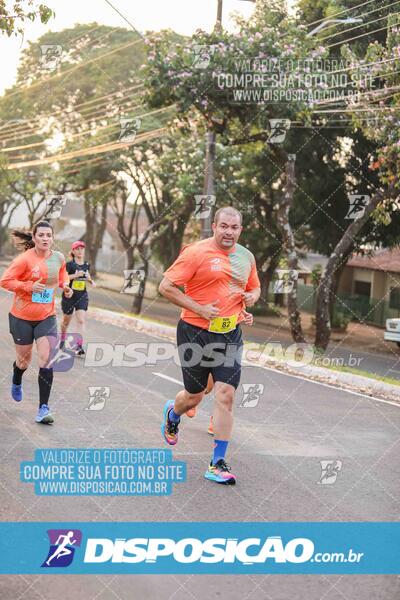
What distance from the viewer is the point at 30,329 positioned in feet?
29.7


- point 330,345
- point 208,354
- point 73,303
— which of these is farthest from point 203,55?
point 330,345

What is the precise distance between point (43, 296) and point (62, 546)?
369 centimetres

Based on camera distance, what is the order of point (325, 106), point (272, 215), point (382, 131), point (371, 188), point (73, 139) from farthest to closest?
point (73, 139), point (272, 215), point (371, 188), point (325, 106), point (382, 131)

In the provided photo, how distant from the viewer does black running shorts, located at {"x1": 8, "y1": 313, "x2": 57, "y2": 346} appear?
A: 904 cm

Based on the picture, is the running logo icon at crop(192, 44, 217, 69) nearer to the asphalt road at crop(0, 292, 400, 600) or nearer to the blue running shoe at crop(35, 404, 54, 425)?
the asphalt road at crop(0, 292, 400, 600)

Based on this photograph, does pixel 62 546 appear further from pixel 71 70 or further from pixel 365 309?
pixel 71 70

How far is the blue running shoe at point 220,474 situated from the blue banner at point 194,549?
102cm

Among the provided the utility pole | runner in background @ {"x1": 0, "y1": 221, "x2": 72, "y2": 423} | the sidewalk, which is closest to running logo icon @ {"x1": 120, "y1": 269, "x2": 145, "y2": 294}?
the sidewalk

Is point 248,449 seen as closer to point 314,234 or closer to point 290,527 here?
point 290,527

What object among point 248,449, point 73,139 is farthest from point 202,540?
point 73,139

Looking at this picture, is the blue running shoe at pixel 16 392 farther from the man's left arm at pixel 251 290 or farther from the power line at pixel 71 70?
the power line at pixel 71 70

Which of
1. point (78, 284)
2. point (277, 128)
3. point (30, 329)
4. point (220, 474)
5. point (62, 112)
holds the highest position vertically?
point (62, 112)

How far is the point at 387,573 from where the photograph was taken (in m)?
5.57

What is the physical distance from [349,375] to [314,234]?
20029 mm
